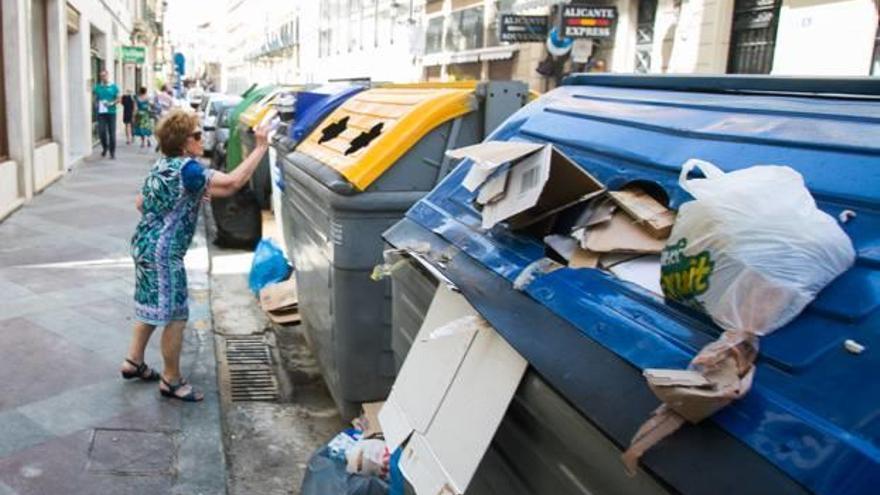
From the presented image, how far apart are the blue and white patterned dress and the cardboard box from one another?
211 cm

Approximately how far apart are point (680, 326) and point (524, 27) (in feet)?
58.3

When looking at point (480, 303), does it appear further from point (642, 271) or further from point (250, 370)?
point (250, 370)

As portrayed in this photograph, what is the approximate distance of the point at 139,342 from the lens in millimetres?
4242

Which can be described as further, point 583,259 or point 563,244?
point 563,244

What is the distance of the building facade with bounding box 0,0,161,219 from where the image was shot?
946 cm

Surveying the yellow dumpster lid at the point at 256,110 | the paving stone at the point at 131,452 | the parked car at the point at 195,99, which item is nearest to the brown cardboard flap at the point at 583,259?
the paving stone at the point at 131,452

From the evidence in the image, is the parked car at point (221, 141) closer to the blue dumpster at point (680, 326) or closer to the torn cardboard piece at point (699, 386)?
the blue dumpster at point (680, 326)

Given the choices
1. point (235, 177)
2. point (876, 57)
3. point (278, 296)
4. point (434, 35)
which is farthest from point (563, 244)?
point (434, 35)

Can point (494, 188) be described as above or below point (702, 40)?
below

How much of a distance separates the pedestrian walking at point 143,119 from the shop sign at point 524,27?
9380 millimetres

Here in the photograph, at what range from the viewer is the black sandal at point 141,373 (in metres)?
4.36

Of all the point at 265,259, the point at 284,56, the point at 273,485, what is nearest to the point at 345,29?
the point at 284,56

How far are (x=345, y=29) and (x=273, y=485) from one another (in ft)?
125

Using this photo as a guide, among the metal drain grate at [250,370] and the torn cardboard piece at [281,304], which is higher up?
the torn cardboard piece at [281,304]
